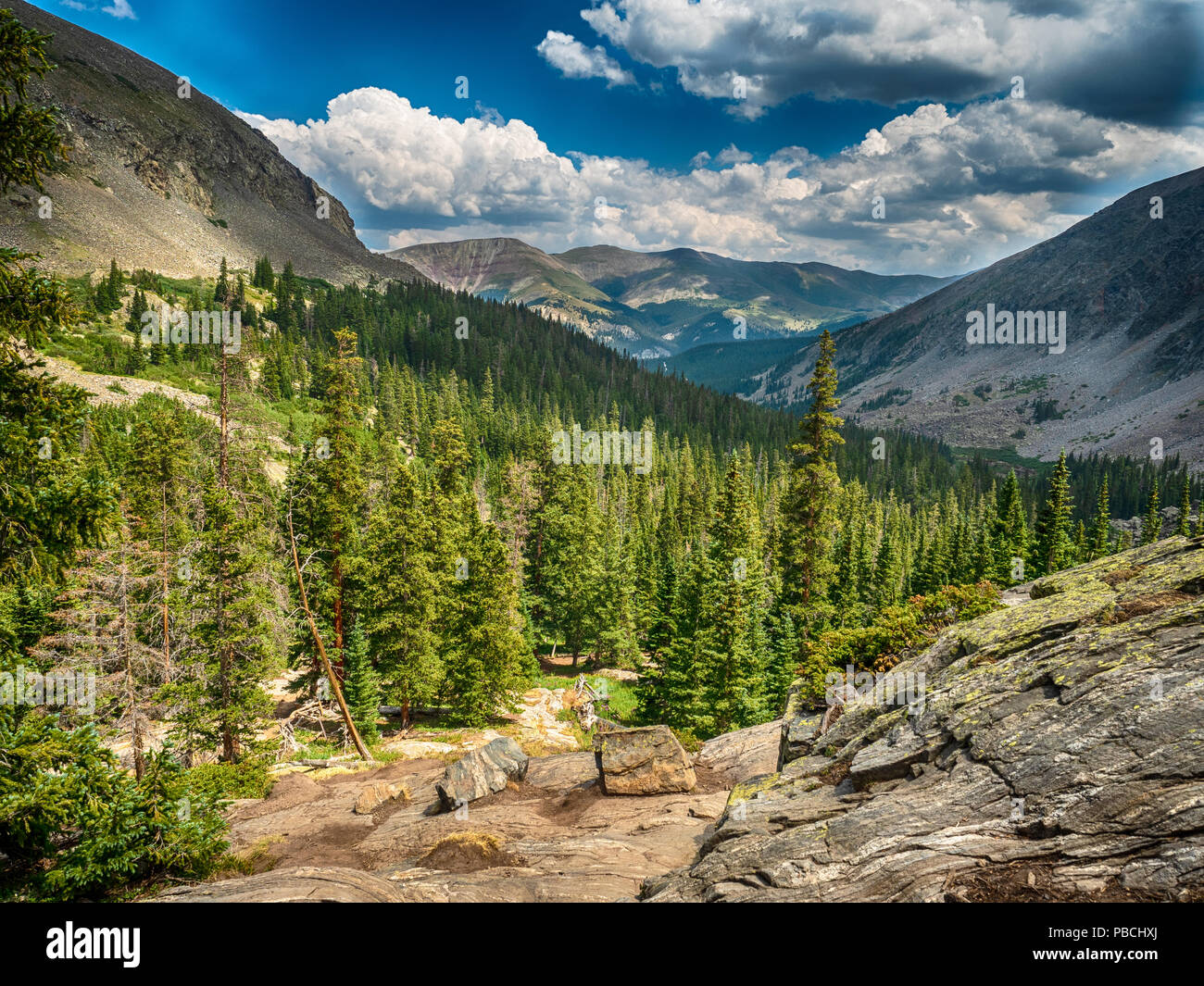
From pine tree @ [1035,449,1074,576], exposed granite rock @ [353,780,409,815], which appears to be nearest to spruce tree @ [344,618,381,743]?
exposed granite rock @ [353,780,409,815]

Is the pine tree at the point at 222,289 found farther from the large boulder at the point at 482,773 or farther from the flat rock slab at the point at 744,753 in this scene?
the flat rock slab at the point at 744,753

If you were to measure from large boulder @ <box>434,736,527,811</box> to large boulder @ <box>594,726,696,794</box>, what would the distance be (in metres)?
3.44

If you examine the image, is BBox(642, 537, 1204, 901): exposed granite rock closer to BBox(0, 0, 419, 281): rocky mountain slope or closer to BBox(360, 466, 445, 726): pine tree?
BBox(360, 466, 445, 726): pine tree

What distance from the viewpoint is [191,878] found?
11.3 metres

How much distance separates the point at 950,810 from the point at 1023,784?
3.56 ft

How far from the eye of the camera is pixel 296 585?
2973 cm

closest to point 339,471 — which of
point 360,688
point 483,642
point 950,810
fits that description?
point 360,688

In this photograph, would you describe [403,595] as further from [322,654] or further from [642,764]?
[642,764]

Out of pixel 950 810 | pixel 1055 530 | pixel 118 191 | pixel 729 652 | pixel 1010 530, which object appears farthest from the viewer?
pixel 118 191

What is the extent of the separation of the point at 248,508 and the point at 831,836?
73.7 ft

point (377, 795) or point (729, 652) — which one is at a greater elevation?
point (729, 652)

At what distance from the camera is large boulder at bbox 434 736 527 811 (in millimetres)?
18625
